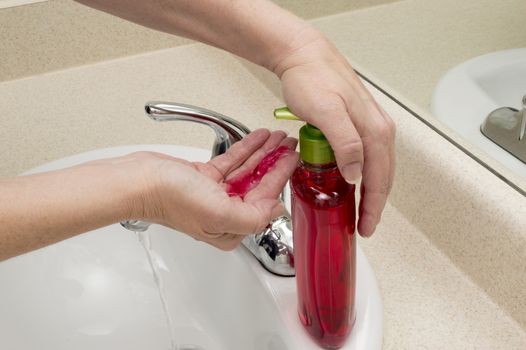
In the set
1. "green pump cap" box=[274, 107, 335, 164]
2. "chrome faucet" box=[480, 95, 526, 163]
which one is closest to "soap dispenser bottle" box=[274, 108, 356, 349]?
"green pump cap" box=[274, 107, 335, 164]

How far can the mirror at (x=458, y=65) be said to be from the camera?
60 cm

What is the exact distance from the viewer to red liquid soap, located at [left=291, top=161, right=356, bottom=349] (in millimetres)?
424

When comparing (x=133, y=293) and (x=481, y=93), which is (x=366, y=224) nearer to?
(x=481, y=93)

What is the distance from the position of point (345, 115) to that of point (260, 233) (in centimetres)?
18

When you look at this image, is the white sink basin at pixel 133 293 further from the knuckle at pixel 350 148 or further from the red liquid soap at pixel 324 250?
the knuckle at pixel 350 148

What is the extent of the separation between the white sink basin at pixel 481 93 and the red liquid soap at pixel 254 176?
23cm

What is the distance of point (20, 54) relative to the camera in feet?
3.14

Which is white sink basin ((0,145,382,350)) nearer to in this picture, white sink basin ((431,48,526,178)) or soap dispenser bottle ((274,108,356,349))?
soap dispenser bottle ((274,108,356,349))

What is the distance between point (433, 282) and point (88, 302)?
1.33ft

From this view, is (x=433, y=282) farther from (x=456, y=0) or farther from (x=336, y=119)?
(x=456, y=0)

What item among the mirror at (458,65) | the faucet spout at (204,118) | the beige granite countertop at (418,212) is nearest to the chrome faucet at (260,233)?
the faucet spout at (204,118)

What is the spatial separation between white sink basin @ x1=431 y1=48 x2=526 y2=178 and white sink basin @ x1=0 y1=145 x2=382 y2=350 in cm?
19

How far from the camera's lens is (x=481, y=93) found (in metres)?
0.62

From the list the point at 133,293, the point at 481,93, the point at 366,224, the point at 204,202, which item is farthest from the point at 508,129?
the point at 133,293
